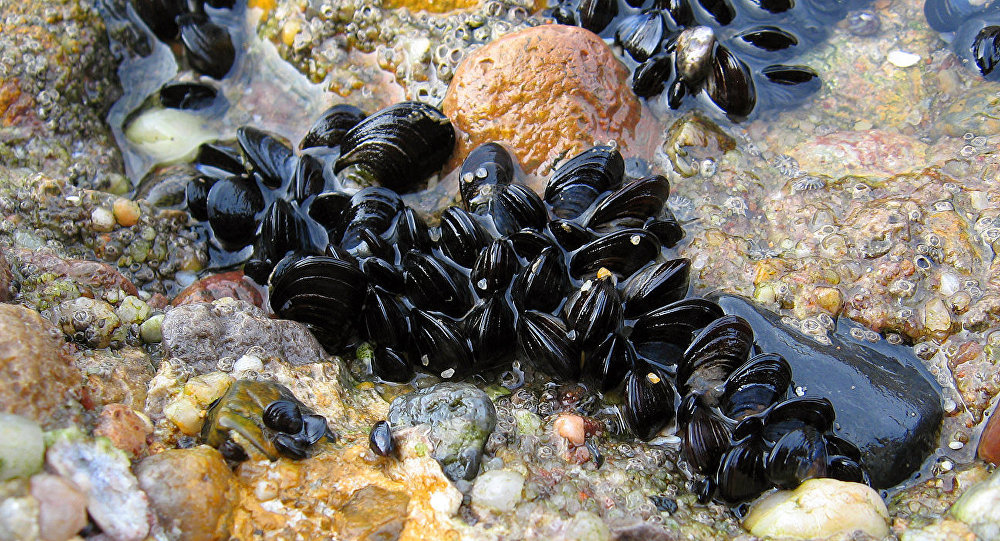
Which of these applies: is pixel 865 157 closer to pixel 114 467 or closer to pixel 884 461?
pixel 884 461

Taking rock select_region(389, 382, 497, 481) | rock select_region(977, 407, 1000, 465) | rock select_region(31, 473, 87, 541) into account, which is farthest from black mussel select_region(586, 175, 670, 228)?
rock select_region(31, 473, 87, 541)

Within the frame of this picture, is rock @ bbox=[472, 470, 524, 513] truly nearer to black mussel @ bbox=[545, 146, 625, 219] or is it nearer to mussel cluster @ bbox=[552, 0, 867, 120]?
black mussel @ bbox=[545, 146, 625, 219]

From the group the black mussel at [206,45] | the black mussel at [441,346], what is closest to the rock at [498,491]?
the black mussel at [441,346]

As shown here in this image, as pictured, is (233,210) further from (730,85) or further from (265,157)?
(730,85)

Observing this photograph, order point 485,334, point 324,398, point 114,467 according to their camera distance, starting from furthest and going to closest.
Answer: point 485,334 → point 324,398 → point 114,467

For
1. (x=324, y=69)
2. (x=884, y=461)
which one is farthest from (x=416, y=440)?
(x=324, y=69)
